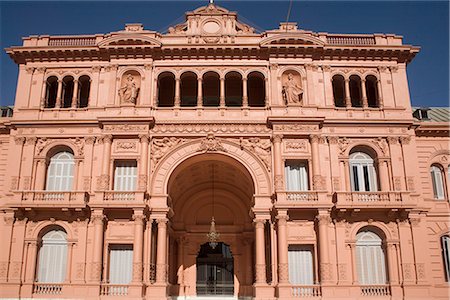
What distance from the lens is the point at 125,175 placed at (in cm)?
3083

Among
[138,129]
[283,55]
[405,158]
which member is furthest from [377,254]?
[138,129]

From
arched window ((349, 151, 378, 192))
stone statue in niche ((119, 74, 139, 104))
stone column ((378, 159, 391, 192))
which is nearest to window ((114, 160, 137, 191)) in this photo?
stone statue in niche ((119, 74, 139, 104))

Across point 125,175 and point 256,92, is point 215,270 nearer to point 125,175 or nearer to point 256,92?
point 125,175

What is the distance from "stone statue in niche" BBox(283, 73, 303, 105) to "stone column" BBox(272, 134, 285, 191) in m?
2.91

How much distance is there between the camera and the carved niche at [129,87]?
3188 cm

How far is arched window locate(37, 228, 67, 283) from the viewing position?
94.7 feet

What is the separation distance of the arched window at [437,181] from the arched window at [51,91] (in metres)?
28.3

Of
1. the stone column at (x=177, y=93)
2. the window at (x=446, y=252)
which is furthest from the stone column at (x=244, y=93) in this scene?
the window at (x=446, y=252)

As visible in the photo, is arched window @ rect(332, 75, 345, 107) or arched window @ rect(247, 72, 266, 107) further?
arched window @ rect(247, 72, 266, 107)

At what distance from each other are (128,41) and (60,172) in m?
10.3

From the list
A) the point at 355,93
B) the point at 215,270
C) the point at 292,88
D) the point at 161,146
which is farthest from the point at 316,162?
the point at 215,270

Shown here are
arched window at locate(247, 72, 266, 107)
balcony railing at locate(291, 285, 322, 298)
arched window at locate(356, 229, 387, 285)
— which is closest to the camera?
balcony railing at locate(291, 285, 322, 298)

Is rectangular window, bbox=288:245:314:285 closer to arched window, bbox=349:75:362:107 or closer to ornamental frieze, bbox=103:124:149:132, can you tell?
arched window, bbox=349:75:362:107

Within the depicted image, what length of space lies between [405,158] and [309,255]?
919cm
